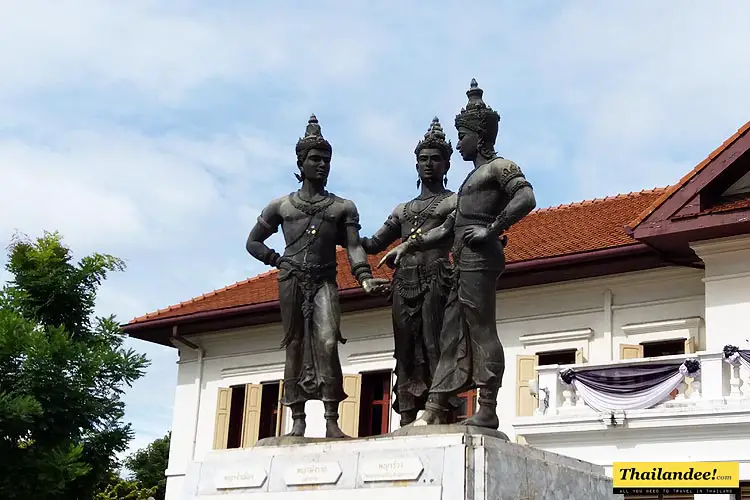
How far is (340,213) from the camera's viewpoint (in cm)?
921

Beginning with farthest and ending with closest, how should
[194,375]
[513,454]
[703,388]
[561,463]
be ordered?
[194,375], [703,388], [561,463], [513,454]

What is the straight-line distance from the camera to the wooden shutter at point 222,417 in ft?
74.4

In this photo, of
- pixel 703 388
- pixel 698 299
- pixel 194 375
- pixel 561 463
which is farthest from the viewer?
pixel 194 375

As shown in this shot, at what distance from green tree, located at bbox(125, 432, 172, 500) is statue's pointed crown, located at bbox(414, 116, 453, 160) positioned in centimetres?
3067

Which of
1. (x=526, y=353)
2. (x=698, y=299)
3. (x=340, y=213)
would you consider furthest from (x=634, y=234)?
(x=340, y=213)

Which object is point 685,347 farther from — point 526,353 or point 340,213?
point 340,213

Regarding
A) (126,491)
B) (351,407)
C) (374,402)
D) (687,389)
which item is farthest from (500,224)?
(126,491)

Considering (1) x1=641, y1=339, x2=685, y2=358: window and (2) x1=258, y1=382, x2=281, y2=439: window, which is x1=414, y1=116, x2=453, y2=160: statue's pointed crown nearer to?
(1) x1=641, y1=339, x2=685, y2=358: window

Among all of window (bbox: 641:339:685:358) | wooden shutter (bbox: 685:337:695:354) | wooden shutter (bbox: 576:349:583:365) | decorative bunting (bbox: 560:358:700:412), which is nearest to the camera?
decorative bunting (bbox: 560:358:700:412)

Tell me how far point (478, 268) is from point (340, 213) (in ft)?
4.37

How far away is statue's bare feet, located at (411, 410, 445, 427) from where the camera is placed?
26.9 feet

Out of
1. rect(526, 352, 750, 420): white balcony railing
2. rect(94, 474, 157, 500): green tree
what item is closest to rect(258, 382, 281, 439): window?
rect(526, 352, 750, 420): white balcony railing

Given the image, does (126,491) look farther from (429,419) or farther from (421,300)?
(429,419)

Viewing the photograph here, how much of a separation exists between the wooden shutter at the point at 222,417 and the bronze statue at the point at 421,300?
1423 centimetres
